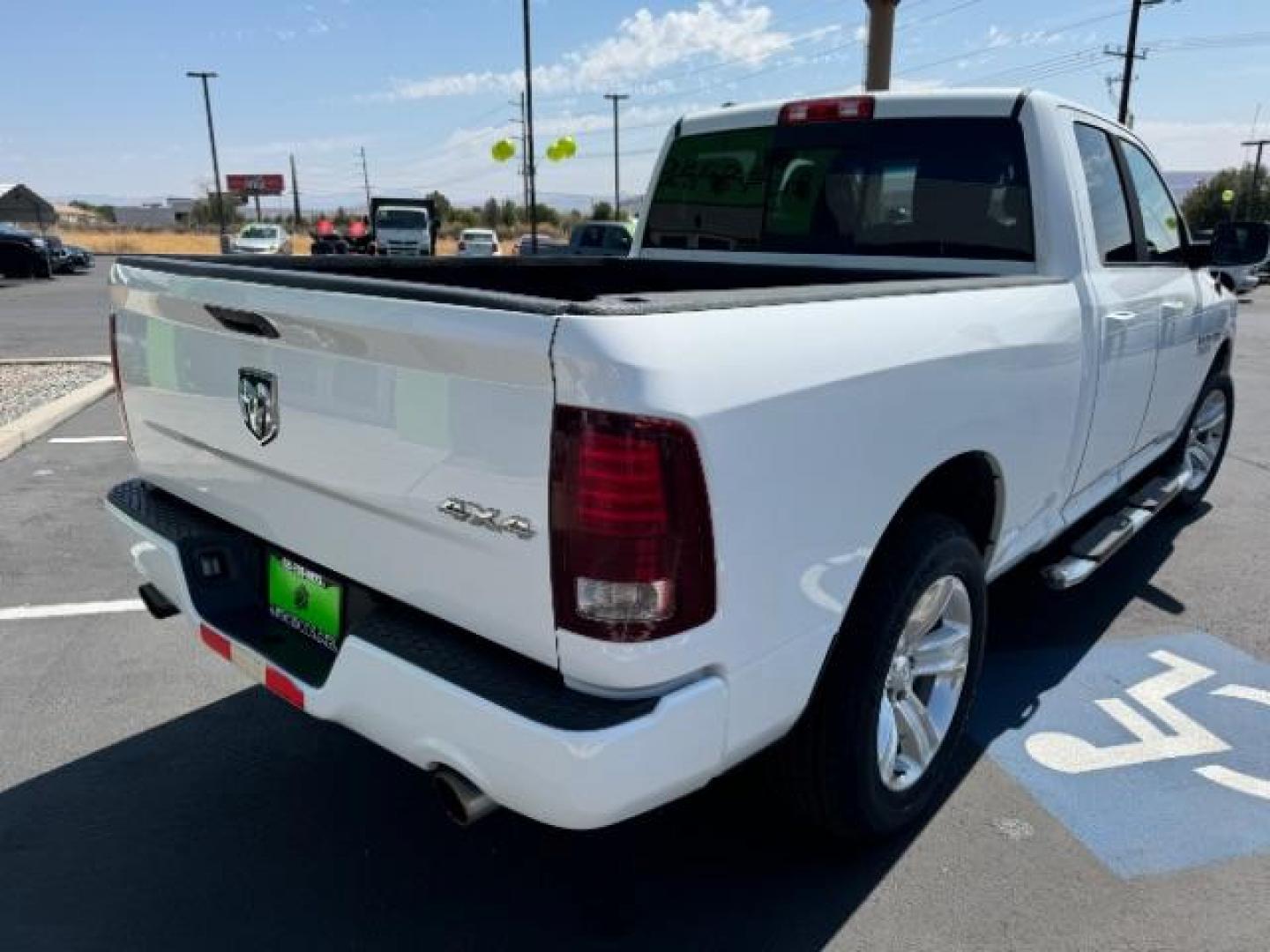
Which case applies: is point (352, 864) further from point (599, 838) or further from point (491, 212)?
point (491, 212)

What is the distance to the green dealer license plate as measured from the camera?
2.27 metres

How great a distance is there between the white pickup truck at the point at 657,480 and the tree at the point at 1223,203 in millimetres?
52845

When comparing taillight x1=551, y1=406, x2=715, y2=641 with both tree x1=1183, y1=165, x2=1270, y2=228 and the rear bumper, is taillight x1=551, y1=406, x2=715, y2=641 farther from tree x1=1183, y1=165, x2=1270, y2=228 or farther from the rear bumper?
tree x1=1183, y1=165, x2=1270, y2=228

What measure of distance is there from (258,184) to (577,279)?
86.7 metres

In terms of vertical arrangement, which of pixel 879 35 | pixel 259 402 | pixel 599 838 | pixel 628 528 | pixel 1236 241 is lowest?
pixel 599 838

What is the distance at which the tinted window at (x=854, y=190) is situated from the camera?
3393 mm

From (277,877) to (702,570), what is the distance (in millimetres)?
1580

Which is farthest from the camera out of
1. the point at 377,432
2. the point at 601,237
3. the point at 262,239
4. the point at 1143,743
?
the point at 262,239

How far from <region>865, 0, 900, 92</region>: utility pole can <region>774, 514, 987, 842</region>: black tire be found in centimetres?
1212

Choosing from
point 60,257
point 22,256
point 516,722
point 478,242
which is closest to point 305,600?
point 516,722

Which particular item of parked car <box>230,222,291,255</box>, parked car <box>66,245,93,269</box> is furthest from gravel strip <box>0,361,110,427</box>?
parked car <box>230,222,291,255</box>

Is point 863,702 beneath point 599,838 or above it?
above

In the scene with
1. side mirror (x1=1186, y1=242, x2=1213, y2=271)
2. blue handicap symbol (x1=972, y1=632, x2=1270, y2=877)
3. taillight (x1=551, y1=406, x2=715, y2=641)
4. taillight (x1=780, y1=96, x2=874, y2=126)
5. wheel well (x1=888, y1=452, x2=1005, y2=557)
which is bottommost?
blue handicap symbol (x1=972, y1=632, x2=1270, y2=877)

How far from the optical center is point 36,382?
942 centimetres
